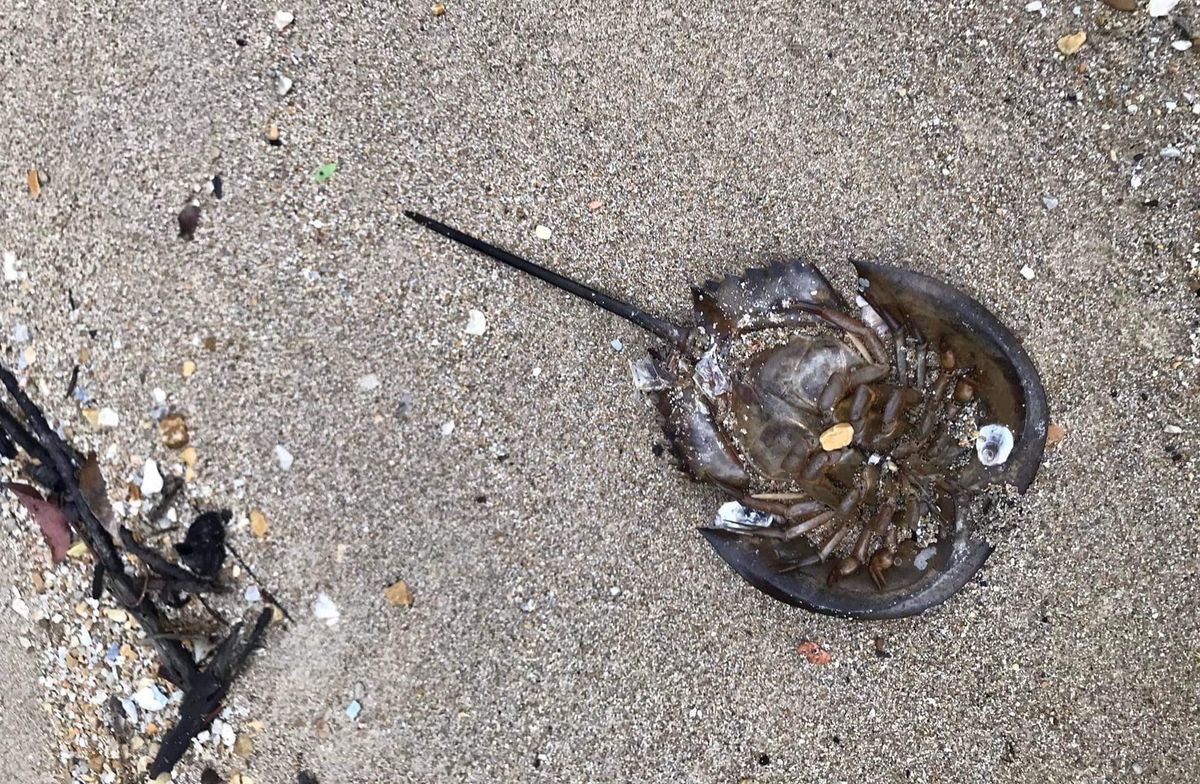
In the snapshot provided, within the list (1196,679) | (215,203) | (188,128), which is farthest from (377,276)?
(1196,679)

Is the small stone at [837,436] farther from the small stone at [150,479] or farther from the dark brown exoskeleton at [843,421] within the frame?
the small stone at [150,479]

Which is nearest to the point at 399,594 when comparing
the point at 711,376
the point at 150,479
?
the point at 150,479

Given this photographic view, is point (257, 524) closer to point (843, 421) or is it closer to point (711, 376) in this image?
point (711, 376)

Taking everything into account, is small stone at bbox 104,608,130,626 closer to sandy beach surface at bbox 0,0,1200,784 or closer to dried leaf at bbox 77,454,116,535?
sandy beach surface at bbox 0,0,1200,784

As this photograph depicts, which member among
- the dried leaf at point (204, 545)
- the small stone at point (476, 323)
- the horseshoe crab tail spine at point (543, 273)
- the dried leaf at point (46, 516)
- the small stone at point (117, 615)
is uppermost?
the horseshoe crab tail spine at point (543, 273)

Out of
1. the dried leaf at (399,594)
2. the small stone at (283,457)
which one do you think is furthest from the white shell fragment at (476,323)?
the dried leaf at (399,594)

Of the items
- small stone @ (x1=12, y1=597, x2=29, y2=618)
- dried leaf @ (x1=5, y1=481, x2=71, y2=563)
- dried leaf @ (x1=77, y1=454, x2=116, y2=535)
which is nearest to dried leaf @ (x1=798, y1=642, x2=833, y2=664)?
dried leaf @ (x1=77, y1=454, x2=116, y2=535)
